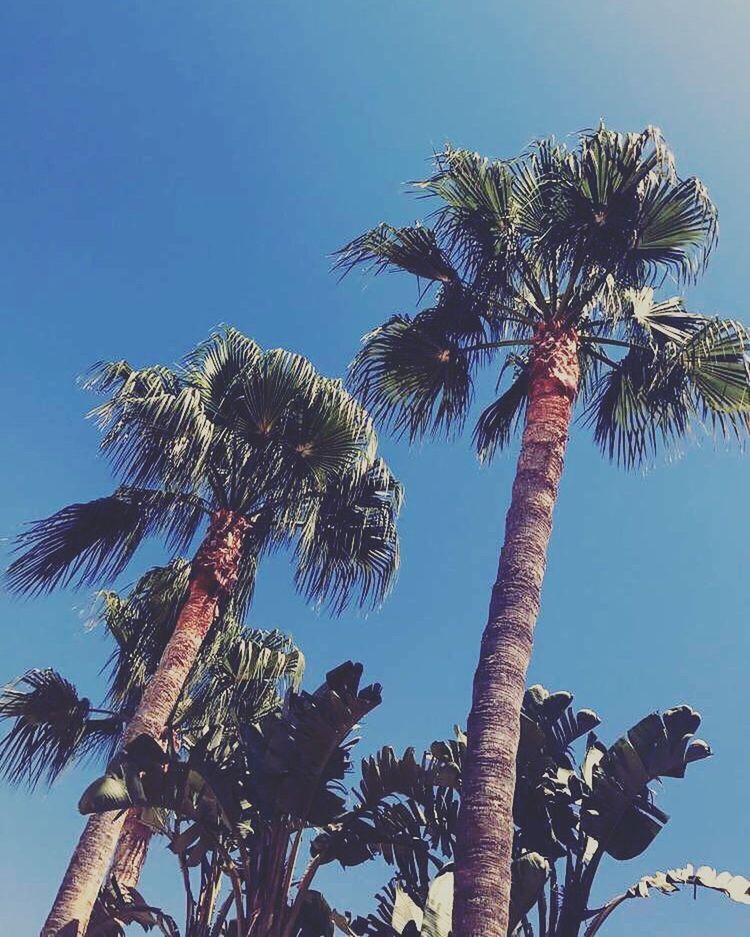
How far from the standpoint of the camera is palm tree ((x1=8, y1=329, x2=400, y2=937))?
Result: 1133 centimetres

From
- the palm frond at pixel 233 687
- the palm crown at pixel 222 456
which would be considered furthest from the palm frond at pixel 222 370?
the palm frond at pixel 233 687

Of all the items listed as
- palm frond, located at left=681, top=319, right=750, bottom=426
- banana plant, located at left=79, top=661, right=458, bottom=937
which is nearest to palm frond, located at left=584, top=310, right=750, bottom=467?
palm frond, located at left=681, top=319, right=750, bottom=426

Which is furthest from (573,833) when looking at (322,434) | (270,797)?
(322,434)

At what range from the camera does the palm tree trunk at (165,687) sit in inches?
347

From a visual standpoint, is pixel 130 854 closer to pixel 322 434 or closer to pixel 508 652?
pixel 322 434

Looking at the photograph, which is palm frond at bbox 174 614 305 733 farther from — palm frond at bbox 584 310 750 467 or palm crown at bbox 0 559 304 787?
palm frond at bbox 584 310 750 467

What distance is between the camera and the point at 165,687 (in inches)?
408

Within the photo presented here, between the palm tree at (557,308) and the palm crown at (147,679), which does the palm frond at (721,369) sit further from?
the palm crown at (147,679)

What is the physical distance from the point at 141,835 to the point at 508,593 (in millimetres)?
5797

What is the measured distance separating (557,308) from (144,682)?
812 cm

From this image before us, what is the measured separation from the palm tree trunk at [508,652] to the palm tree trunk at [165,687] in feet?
14.5

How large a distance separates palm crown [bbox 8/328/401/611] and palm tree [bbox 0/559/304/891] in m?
1.33

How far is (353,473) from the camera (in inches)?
488

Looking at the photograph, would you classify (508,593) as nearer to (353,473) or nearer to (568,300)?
(568,300)
